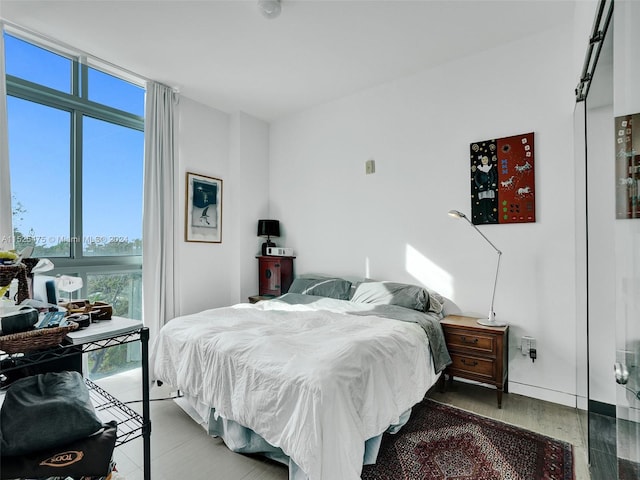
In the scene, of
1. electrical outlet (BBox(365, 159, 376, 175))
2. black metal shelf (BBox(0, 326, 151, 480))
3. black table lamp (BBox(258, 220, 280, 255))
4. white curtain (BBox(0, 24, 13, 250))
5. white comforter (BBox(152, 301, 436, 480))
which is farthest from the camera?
black table lamp (BBox(258, 220, 280, 255))

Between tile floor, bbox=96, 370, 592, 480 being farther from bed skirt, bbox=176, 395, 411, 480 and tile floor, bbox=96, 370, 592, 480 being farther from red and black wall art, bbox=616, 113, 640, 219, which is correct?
red and black wall art, bbox=616, 113, 640, 219

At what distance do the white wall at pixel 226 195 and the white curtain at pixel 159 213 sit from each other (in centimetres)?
19

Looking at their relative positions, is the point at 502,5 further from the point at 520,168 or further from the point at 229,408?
the point at 229,408

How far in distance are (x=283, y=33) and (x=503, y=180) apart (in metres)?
2.22

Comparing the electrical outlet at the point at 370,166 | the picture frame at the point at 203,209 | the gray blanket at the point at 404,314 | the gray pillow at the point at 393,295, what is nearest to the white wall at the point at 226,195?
the picture frame at the point at 203,209

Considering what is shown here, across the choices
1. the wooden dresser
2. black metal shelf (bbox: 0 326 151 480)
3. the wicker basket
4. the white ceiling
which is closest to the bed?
black metal shelf (bbox: 0 326 151 480)

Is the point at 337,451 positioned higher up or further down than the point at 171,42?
further down

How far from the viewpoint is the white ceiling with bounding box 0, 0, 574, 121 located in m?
2.31

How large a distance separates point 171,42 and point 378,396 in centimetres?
310

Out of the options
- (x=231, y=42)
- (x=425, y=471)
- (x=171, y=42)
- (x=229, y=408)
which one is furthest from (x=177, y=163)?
(x=425, y=471)

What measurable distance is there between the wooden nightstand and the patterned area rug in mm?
310

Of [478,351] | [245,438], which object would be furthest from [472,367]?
[245,438]

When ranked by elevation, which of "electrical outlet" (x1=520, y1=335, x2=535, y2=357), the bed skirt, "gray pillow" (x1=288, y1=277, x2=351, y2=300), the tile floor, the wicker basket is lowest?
the tile floor

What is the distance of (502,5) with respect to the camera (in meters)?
2.32
